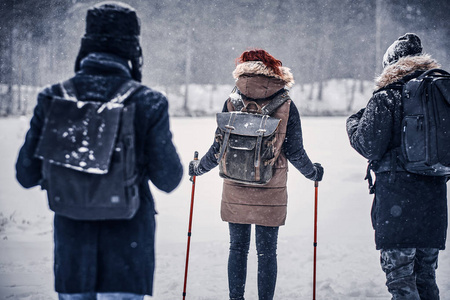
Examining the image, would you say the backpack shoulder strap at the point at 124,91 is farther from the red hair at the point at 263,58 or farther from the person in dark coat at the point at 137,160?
the red hair at the point at 263,58

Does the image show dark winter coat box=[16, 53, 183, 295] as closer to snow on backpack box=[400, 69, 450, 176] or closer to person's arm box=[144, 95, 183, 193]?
person's arm box=[144, 95, 183, 193]

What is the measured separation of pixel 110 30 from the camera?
1589 mm

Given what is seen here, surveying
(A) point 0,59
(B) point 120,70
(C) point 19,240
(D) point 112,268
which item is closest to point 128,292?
(D) point 112,268

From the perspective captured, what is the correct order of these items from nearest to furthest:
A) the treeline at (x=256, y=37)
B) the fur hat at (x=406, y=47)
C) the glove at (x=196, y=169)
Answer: the fur hat at (x=406, y=47) < the glove at (x=196, y=169) < the treeline at (x=256, y=37)

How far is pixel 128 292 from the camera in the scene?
1.60 m

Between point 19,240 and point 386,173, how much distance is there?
4.69 metres

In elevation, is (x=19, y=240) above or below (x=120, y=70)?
below

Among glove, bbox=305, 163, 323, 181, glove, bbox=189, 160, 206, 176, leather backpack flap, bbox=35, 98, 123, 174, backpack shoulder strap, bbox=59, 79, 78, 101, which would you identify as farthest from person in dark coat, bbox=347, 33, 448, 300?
backpack shoulder strap, bbox=59, 79, 78, 101

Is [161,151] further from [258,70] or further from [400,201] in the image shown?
[400,201]

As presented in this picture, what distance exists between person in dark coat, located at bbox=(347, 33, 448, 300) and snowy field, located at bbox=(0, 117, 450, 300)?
1.28 meters

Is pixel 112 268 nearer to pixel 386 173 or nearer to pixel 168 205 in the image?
pixel 386 173

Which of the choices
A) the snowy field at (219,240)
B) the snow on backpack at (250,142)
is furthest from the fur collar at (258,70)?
the snowy field at (219,240)

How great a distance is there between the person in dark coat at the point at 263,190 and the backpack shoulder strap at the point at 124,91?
1.05m

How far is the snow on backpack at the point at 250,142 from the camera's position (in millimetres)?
2410
